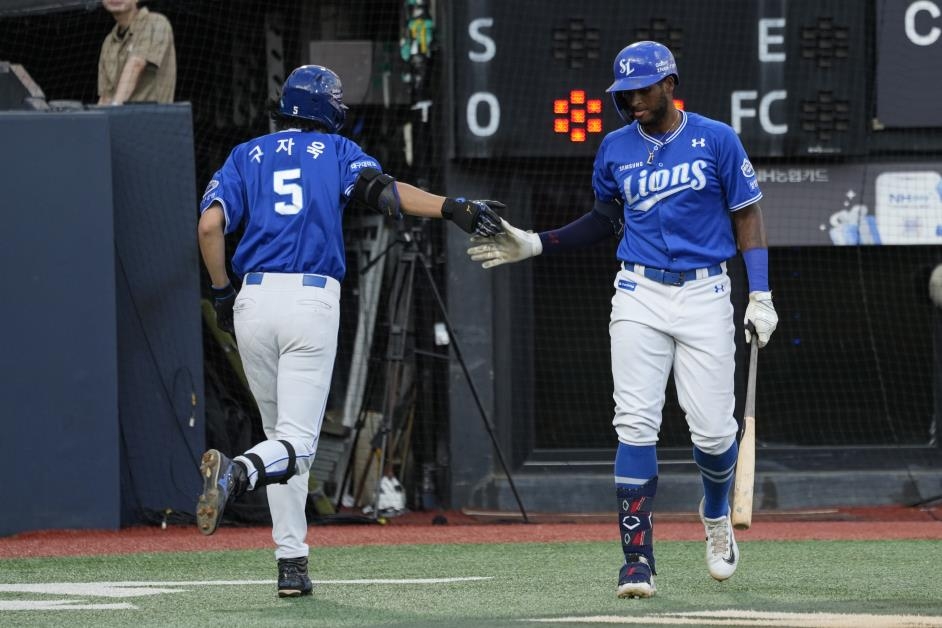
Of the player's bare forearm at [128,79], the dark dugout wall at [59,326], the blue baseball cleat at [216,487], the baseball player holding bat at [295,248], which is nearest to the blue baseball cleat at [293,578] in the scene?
the baseball player holding bat at [295,248]

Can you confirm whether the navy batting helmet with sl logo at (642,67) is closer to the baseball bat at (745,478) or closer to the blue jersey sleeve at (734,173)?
the blue jersey sleeve at (734,173)

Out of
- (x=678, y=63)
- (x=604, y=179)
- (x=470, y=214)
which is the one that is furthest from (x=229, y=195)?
(x=678, y=63)

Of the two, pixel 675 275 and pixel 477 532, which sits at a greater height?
pixel 675 275

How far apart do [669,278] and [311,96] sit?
1518 millimetres

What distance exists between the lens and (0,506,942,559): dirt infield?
351 inches

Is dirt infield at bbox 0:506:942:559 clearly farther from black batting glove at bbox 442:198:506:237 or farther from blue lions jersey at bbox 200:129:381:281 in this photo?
black batting glove at bbox 442:198:506:237

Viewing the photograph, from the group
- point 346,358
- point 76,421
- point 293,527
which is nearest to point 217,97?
point 346,358

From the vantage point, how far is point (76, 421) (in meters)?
9.69

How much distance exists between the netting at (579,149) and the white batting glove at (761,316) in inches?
176

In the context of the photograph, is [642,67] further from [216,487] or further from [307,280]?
[216,487]

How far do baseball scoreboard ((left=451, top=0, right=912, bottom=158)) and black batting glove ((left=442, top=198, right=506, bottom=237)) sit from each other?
14.0 ft

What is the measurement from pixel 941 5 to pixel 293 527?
6.62 meters

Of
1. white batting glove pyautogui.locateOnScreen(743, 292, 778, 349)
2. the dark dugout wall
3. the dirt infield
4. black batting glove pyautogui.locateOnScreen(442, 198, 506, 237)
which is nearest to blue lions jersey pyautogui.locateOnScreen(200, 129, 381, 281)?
black batting glove pyautogui.locateOnScreen(442, 198, 506, 237)

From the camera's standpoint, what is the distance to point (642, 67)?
19.7ft
